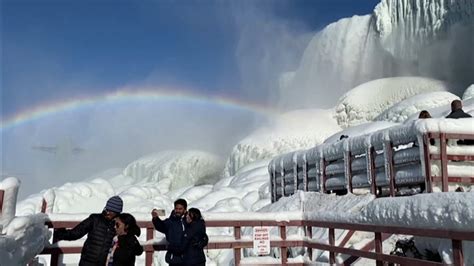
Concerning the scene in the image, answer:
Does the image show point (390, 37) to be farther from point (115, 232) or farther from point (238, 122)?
point (115, 232)

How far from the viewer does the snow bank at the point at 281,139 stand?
40.8 meters

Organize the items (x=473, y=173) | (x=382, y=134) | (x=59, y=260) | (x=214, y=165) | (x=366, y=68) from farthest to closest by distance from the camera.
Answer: (x=366, y=68) → (x=214, y=165) → (x=382, y=134) → (x=473, y=173) → (x=59, y=260)

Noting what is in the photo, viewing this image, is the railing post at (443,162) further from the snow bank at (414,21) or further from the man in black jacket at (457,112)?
the snow bank at (414,21)

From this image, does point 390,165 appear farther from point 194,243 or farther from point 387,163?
point 194,243

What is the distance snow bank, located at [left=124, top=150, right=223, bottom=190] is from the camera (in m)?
47.5

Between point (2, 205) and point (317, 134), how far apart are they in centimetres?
3853

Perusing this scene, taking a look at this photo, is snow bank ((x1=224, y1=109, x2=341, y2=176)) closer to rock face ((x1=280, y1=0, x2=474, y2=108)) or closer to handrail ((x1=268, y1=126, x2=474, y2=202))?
rock face ((x1=280, y1=0, x2=474, y2=108))

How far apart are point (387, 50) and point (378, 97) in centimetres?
863

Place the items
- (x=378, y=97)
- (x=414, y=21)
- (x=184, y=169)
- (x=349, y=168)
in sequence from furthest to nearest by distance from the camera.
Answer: (x=184, y=169) < (x=414, y=21) < (x=378, y=97) < (x=349, y=168)

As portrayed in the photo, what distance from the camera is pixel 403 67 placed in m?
51.6

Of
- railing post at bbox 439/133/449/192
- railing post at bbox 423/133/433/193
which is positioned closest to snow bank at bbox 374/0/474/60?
railing post at bbox 439/133/449/192

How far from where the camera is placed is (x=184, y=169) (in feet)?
157

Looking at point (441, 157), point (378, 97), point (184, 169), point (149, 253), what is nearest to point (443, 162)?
point (441, 157)

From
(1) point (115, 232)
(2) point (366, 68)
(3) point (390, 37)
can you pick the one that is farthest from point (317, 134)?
(1) point (115, 232)
